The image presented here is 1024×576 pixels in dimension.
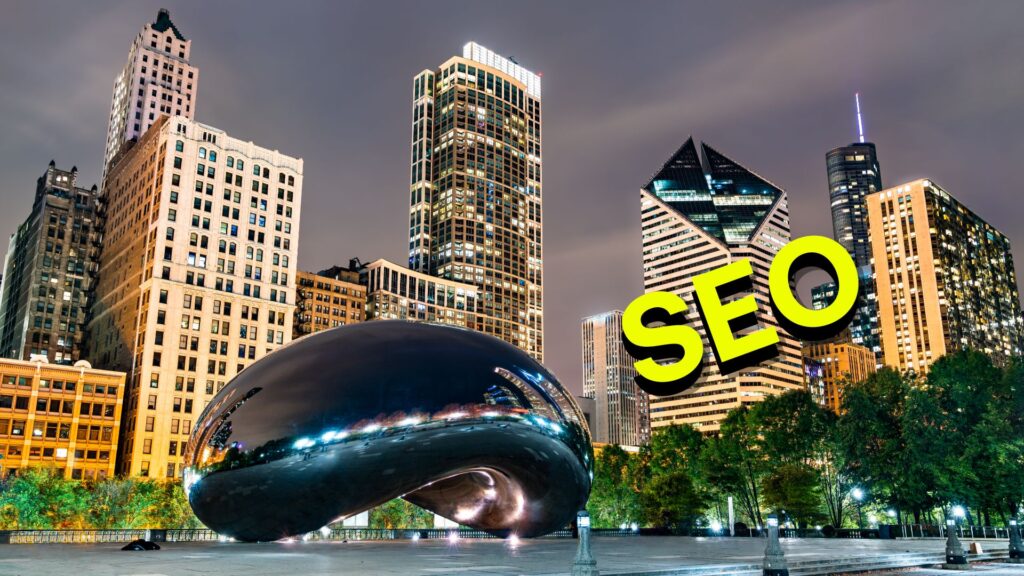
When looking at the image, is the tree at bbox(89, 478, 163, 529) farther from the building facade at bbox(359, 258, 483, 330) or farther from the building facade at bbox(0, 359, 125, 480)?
the building facade at bbox(359, 258, 483, 330)

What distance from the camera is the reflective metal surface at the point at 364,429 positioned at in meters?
10.2

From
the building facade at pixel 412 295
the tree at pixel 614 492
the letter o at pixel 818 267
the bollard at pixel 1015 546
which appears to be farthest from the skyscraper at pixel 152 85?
the bollard at pixel 1015 546

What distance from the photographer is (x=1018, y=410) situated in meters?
51.0

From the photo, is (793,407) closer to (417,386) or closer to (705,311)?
(705,311)

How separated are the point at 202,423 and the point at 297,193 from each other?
395ft

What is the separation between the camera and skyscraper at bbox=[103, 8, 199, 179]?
555ft

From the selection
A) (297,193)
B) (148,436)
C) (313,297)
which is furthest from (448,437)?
(313,297)

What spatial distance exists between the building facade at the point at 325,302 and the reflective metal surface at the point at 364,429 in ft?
483

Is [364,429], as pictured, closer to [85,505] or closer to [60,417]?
[85,505]

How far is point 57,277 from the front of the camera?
137125mm

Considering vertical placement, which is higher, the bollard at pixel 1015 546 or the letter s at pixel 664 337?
the letter s at pixel 664 337

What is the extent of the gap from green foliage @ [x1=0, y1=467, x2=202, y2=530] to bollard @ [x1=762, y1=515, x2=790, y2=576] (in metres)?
62.2

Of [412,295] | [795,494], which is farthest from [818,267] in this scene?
[412,295]

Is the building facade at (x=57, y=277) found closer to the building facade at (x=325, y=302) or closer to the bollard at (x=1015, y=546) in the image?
the building facade at (x=325, y=302)
